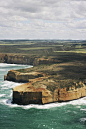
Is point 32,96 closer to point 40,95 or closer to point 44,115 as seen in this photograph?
point 40,95

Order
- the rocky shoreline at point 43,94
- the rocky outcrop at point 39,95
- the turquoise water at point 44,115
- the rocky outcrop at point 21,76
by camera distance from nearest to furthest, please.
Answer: the turquoise water at point 44,115 < the rocky outcrop at point 39,95 < the rocky shoreline at point 43,94 < the rocky outcrop at point 21,76

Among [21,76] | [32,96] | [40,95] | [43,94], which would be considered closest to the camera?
[40,95]

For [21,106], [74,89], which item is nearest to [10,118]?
[21,106]

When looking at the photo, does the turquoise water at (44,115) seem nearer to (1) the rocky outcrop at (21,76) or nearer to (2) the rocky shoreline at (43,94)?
(2) the rocky shoreline at (43,94)

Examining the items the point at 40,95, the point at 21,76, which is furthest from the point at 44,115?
the point at 21,76

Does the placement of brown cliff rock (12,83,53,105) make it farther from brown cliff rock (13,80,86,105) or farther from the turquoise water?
the turquoise water

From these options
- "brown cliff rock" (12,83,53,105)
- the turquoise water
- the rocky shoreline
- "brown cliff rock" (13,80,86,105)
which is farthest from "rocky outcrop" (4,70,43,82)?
"brown cliff rock" (12,83,53,105)

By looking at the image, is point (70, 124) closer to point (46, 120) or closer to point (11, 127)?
point (46, 120)

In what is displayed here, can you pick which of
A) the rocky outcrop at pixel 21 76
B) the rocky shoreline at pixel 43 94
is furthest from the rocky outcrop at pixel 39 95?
the rocky outcrop at pixel 21 76
